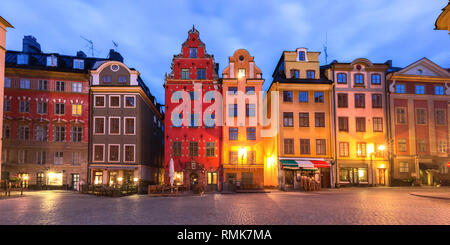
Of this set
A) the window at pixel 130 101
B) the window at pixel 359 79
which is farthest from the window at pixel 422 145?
the window at pixel 130 101

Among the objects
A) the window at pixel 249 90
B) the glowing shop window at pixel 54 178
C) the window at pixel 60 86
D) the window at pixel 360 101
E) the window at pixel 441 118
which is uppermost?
the window at pixel 60 86

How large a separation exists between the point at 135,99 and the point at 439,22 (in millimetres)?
Result: 30967

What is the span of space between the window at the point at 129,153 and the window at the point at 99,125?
11.2 feet

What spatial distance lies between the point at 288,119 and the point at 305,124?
2080mm

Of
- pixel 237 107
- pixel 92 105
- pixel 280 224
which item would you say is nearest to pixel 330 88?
pixel 237 107

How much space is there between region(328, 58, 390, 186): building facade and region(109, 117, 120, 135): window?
25443 mm

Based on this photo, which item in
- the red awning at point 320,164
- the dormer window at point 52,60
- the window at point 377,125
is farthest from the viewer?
the dormer window at point 52,60

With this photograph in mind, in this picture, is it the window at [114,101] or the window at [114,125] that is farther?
the window at [114,101]

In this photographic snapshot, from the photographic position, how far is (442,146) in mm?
40781

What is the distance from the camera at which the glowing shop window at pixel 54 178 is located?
39.0m

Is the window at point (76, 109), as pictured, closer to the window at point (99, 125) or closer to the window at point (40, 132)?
the window at point (99, 125)

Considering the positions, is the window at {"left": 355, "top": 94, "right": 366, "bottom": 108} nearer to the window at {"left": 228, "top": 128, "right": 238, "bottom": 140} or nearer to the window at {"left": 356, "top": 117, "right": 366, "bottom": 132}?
the window at {"left": 356, "top": 117, "right": 366, "bottom": 132}
